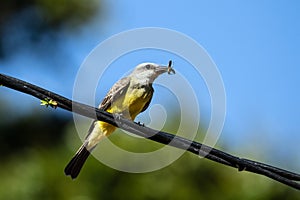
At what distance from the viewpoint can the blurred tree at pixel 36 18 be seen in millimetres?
19188

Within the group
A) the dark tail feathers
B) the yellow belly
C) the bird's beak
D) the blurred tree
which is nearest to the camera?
the bird's beak

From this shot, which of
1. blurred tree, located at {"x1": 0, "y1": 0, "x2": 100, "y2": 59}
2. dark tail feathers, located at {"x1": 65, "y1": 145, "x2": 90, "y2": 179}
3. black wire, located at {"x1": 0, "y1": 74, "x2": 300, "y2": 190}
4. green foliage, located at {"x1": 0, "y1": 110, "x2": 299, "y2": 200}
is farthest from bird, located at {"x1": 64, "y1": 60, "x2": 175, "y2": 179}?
blurred tree, located at {"x1": 0, "y1": 0, "x2": 100, "y2": 59}

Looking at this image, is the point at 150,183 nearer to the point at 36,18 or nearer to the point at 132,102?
the point at 132,102

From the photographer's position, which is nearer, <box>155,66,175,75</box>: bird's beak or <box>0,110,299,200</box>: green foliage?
<box>155,66,175,75</box>: bird's beak

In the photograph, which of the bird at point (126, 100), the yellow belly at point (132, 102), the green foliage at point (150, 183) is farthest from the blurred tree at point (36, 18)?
the yellow belly at point (132, 102)

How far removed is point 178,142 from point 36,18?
1581 cm

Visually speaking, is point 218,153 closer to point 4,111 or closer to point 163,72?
point 163,72

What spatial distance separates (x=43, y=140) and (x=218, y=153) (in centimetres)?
1329

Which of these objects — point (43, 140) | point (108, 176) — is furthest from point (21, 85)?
point (43, 140)

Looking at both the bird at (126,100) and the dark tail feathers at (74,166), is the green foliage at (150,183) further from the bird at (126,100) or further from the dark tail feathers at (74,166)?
the dark tail feathers at (74,166)

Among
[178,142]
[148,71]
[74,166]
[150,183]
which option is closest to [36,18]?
[150,183]

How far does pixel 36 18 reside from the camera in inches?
781

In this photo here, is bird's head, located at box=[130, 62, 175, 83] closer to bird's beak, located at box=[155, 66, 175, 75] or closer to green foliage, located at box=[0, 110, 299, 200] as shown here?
bird's beak, located at box=[155, 66, 175, 75]

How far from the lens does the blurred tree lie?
1919 centimetres
